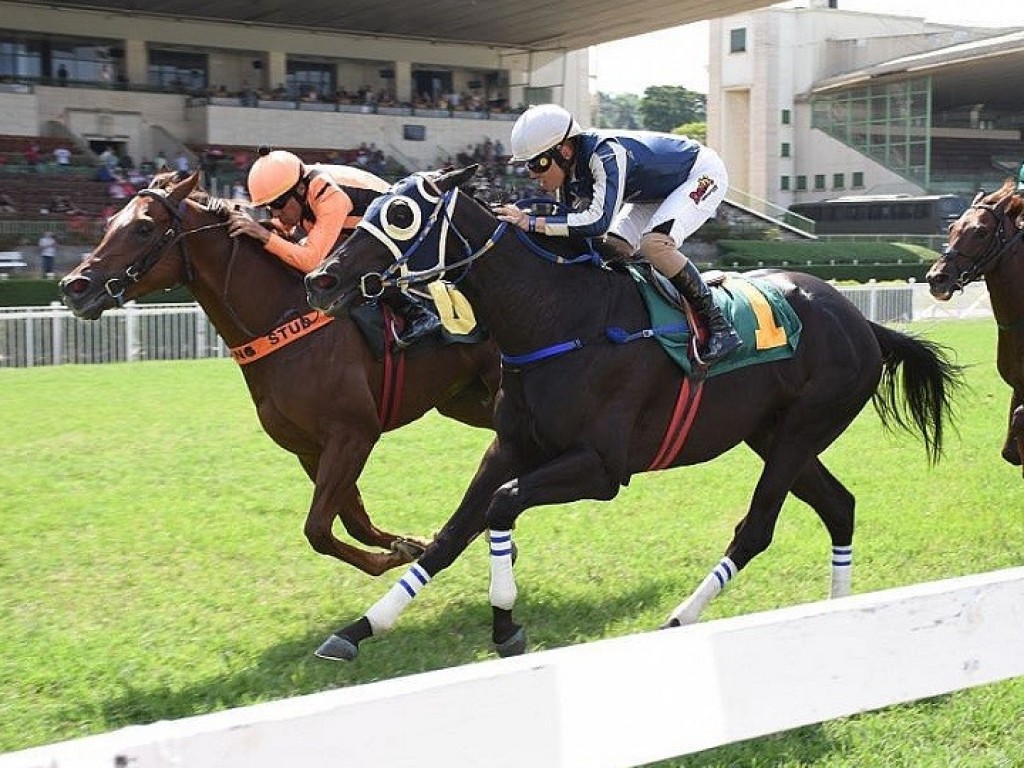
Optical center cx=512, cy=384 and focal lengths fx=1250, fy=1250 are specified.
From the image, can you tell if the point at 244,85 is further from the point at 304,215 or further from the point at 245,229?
the point at 245,229

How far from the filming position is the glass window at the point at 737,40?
5316 cm

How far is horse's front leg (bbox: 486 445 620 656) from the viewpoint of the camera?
4301 mm

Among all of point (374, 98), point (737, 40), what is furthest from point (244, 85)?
point (737, 40)

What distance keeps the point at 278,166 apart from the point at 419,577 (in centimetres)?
200

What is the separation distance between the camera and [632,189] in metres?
5.02

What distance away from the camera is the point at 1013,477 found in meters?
8.41

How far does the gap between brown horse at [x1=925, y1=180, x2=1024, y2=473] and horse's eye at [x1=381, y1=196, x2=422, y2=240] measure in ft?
14.1

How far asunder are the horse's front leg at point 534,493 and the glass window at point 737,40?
51628 mm

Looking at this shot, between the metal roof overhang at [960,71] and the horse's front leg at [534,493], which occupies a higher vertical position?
the metal roof overhang at [960,71]

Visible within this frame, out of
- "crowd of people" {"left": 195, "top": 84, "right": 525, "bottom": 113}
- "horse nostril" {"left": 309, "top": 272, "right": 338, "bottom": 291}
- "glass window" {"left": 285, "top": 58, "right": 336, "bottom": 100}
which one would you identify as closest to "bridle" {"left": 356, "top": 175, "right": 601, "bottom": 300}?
"horse nostril" {"left": 309, "top": 272, "right": 338, "bottom": 291}

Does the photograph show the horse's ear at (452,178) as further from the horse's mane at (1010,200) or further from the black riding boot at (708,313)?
the horse's mane at (1010,200)

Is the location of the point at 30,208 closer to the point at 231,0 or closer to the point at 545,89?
the point at 231,0

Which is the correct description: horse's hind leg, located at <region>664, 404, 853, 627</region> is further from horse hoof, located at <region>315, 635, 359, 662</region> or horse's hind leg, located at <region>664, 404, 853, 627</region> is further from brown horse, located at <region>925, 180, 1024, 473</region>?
brown horse, located at <region>925, 180, 1024, 473</region>

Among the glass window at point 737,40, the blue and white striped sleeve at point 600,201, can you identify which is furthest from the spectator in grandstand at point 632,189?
the glass window at point 737,40
